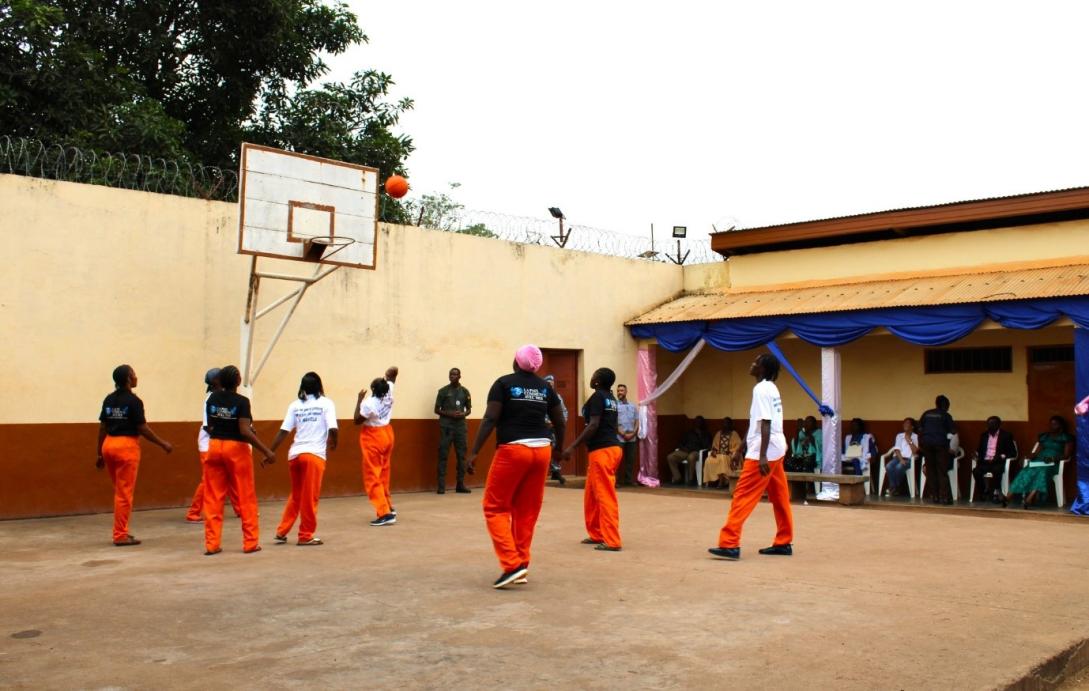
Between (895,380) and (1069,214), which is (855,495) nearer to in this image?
(895,380)

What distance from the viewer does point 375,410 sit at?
9.62 m

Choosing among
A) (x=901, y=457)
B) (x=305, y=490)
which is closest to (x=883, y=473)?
(x=901, y=457)

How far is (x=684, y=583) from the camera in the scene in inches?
267

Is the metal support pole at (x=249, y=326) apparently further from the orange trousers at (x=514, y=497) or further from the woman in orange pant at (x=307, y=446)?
the orange trousers at (x=514, y=497)

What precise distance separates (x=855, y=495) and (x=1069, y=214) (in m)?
4.77

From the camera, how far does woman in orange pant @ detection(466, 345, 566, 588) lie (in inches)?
259

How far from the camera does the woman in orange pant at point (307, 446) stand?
27.7 feet

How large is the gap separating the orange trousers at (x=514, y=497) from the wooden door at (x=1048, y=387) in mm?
9660

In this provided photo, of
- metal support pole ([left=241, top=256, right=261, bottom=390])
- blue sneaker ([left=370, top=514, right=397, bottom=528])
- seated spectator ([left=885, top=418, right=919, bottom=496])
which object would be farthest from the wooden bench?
metal support pole ([left=241, top=256, right=261, bottom=390])

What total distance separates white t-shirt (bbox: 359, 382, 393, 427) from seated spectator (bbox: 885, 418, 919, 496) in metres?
7.85

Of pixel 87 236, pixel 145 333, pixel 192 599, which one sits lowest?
pixel 192 599

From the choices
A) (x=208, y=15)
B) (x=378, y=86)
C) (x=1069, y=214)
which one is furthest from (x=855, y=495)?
(x=208, y=15)

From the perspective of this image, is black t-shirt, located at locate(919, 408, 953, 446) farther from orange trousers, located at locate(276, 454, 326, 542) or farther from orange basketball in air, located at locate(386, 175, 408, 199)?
orange trousers, located at locate(276, 454, 326, 542)

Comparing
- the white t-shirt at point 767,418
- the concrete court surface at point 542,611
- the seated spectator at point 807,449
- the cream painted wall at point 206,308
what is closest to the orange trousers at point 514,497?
the concrete court surface at point 542,611
